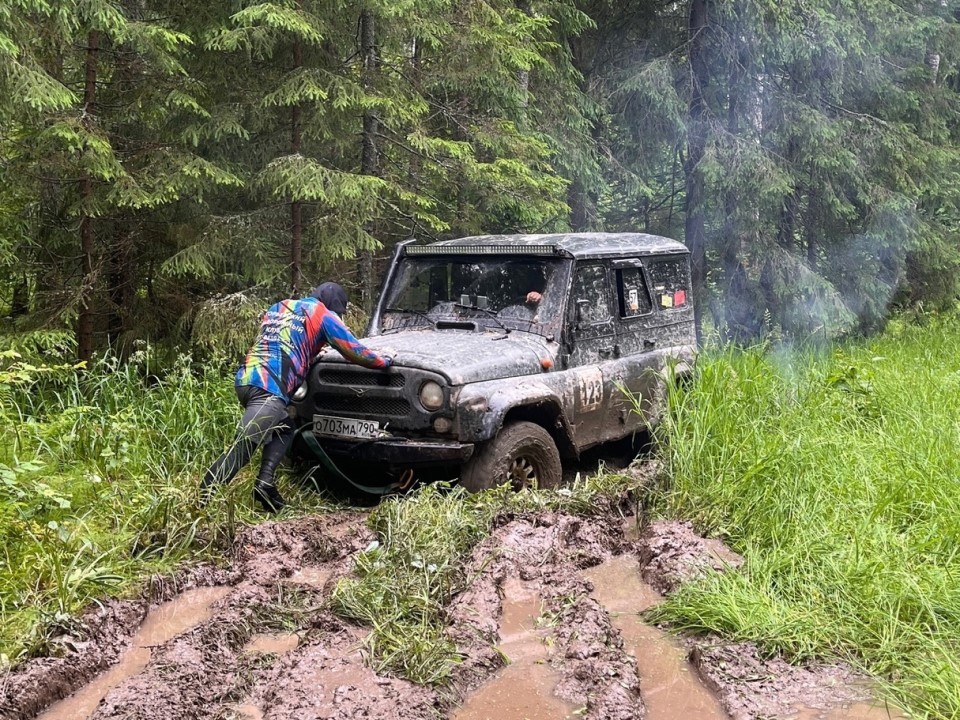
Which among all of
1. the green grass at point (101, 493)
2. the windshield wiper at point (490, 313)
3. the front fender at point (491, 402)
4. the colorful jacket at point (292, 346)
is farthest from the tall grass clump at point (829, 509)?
the green grass at point (101, 493)

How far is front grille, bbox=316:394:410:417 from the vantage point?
18.5 ft

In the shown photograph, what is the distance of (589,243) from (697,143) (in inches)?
273

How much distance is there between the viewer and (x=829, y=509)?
5109 millimetres

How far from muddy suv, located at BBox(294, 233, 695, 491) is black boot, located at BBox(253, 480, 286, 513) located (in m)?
0.39

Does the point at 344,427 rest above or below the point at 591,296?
below

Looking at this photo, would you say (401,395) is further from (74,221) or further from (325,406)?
(74,221)

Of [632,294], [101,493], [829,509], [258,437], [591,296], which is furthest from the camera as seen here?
[632,294]

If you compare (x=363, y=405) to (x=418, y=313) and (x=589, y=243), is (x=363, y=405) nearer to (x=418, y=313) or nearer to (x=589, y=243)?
(x=418, y=313)

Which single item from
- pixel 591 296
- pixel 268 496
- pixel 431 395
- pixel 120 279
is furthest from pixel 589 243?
pixel 120 279

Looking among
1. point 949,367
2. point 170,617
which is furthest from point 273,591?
point 949,367

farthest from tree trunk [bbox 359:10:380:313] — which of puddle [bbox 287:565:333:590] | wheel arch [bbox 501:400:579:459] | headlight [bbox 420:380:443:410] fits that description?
puddle [bbox 287:565:333:590]

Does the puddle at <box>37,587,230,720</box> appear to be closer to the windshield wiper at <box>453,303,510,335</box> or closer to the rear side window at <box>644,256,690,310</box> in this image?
the windshield wiper at <box>453,303,510,335</box>

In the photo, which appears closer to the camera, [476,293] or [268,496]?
[268,496]

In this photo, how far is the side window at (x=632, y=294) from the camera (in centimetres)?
688
